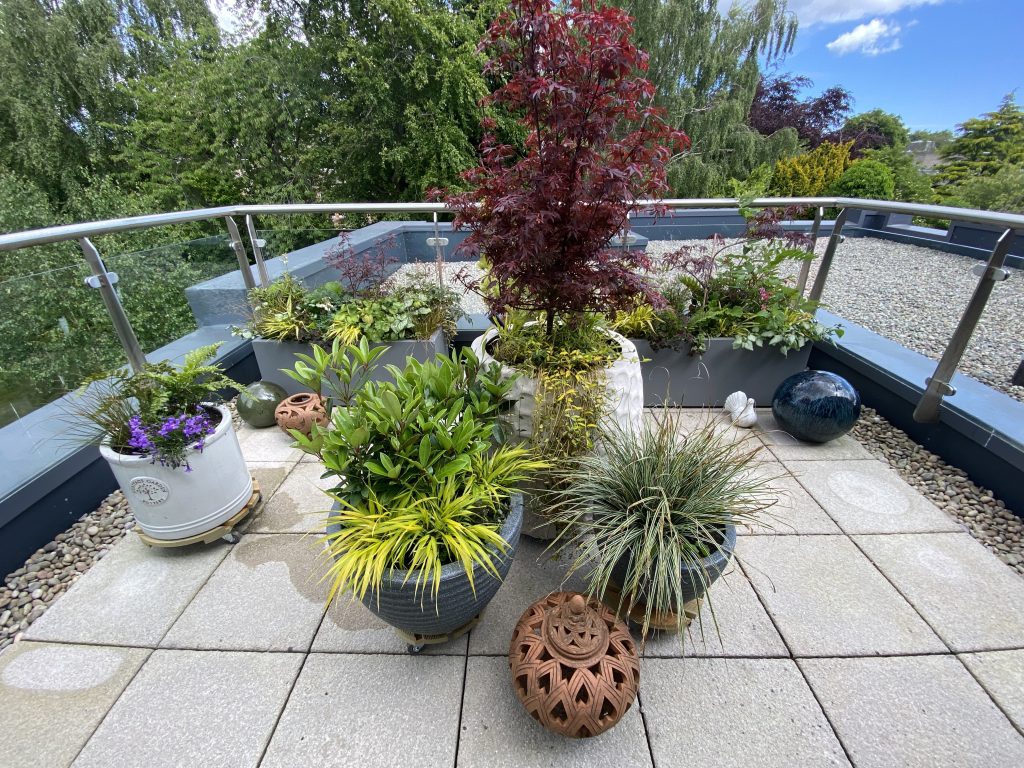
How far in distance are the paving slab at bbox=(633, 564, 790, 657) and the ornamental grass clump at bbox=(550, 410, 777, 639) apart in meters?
0.11

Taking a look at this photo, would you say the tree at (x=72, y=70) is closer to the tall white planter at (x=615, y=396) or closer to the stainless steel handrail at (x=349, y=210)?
the stainless steel handrail at (x=349, y=210)

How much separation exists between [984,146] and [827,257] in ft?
55.7

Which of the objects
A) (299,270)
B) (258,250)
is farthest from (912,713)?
(258,250)

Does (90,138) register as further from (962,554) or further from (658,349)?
(962,554)

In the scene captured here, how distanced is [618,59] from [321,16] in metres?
9.68

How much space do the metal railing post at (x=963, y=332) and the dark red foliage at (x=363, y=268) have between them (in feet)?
11.3

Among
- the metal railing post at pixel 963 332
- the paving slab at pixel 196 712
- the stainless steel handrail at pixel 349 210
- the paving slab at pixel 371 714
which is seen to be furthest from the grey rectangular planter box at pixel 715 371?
the paving slab at pixel 196 712

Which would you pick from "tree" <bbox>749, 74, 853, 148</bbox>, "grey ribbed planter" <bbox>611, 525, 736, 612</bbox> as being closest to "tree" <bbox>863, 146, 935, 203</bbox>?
"tree" <bbox>749, 74, 853, 148</bbox>

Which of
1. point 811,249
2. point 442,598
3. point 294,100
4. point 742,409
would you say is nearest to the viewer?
point 442,598

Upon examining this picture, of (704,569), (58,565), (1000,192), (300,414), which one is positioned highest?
(1000,192)

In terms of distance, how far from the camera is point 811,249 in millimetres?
2930

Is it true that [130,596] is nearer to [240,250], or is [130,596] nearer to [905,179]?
[240,250]

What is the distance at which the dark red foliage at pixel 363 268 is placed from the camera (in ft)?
10.4

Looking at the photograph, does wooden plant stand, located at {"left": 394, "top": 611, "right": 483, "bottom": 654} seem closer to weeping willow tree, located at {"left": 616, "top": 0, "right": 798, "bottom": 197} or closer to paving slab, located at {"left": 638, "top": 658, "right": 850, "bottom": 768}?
paving slab, located at {"left": 638, "top": 658, "right": 850, "bottom": 768}
